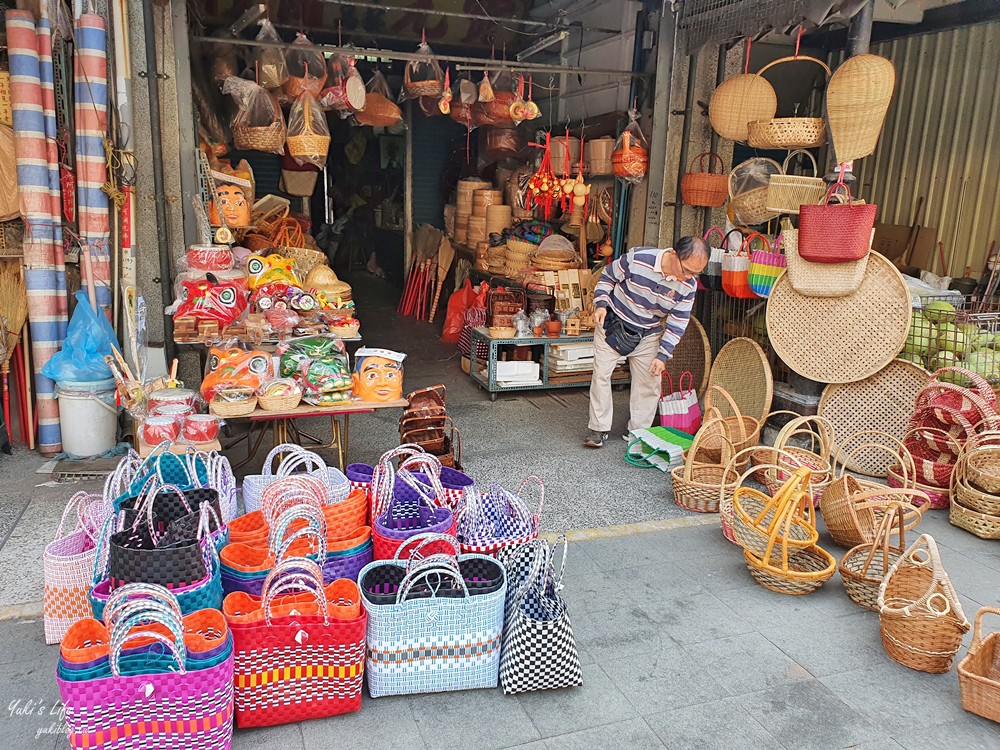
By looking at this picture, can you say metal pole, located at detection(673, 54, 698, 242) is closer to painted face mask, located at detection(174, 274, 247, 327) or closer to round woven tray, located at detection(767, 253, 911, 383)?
round woven tray, located at detection(767, 253, 911, 383)

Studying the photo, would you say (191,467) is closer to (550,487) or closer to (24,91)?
(550,487)

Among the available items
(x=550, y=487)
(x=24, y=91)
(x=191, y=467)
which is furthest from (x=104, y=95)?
(x=550, y=487)

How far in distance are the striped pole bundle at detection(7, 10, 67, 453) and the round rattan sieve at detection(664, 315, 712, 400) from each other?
5.10 metres

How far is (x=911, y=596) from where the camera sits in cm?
350

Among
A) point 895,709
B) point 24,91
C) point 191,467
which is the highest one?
point 24,91

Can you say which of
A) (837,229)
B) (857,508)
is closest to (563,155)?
(837,229)

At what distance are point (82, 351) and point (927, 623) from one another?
17.3 feet

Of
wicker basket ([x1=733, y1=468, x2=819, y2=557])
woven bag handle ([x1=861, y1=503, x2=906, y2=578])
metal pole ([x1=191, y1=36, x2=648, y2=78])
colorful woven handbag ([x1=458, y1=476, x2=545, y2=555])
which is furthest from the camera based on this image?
metal pole ([x1=191, y1=36, x2=648, y2=78])

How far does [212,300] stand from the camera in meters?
5.17

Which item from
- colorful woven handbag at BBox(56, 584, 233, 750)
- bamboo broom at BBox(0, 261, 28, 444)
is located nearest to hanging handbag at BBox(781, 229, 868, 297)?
colorful woven handbag at BBox(56, 584, 233, 750)

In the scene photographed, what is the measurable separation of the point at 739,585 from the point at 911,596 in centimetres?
80

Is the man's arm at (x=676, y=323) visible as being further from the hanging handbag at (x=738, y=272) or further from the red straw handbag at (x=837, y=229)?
the red straw handbag at (x=837, y=229)

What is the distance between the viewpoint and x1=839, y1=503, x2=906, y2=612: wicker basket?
3564mm

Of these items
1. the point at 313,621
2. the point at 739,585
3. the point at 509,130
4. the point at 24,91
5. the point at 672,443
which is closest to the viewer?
the point at 313,621
